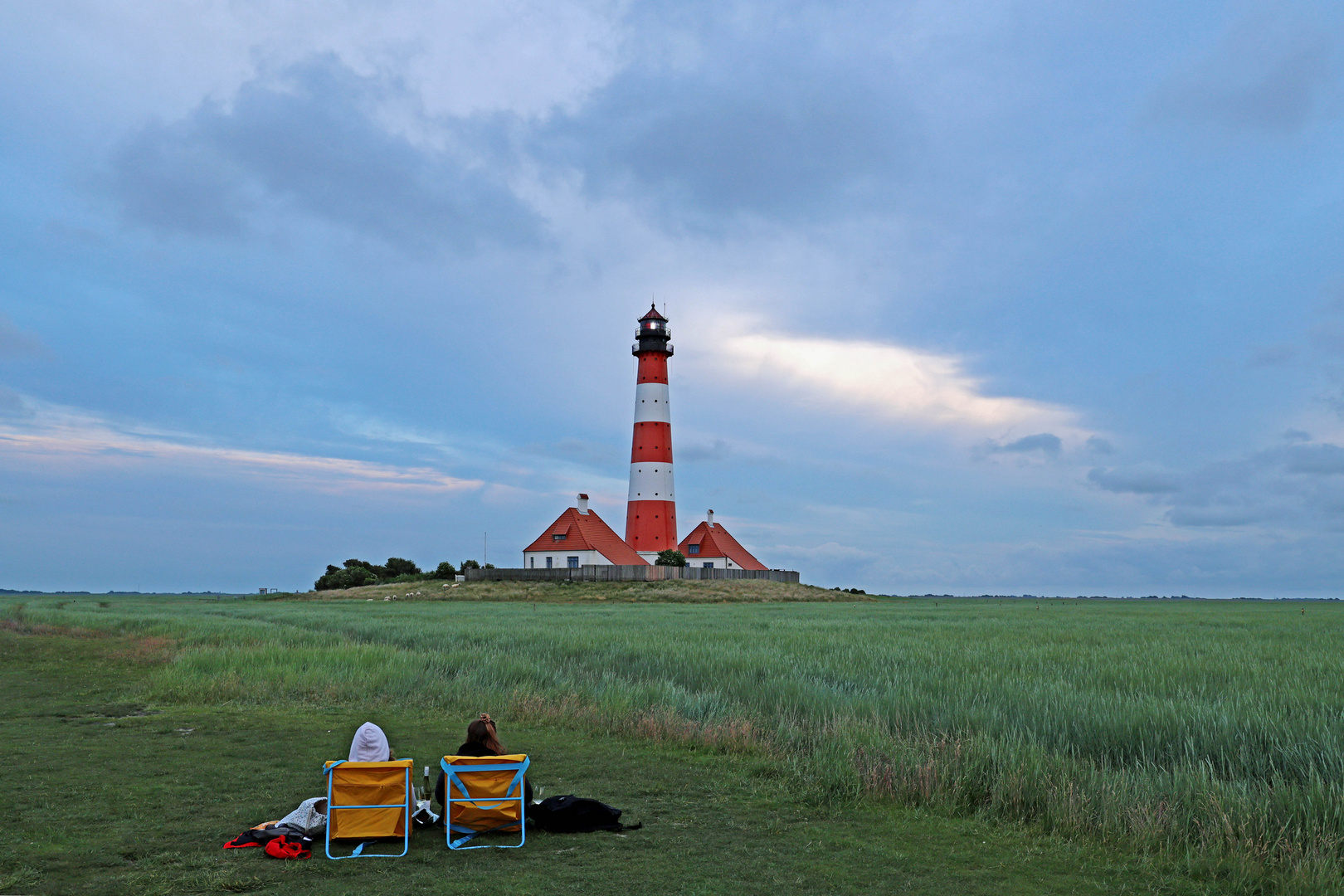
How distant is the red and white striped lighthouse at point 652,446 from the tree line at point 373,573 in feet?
54.2

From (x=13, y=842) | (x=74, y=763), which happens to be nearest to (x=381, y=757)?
(x=13, y=842)

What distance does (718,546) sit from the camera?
79.9m

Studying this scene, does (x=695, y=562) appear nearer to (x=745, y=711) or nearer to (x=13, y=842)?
(x=745, y=711)

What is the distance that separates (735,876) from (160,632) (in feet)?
101

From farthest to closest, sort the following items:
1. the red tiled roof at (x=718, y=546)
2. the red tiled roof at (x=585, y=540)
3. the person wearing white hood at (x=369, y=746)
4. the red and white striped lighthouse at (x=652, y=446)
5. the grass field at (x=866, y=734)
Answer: the red tiled roof at (x=718, y=546)
the red tiled roof at (x=585, y=540)
the red and white striped lighthouse at (x=652, y=446)
the person wearing white hood at (x=369, y=746)
the grass field at (x=866, y=734)

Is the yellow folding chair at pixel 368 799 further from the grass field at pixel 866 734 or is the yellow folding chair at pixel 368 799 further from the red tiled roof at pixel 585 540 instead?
the red tiled roof at pixel 585 540

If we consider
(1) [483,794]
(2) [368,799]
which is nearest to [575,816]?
(1) [483,794]

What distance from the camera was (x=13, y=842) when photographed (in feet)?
24.7

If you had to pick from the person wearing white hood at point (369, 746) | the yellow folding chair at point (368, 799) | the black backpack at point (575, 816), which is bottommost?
the black backpack at point (575, 816)

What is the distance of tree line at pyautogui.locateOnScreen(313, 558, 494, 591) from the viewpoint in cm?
7544

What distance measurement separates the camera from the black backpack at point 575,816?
809 cm

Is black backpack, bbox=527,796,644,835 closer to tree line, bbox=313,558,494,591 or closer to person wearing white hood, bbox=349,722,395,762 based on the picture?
person wearing white hood, bbox=349,722,395,762

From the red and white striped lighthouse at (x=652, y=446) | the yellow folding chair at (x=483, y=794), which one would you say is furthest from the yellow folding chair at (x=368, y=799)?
the red and white striped lighthouse at (x=652, y=446)

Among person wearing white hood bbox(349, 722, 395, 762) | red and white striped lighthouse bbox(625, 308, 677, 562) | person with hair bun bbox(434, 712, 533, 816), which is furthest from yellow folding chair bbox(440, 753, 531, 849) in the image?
red and white striped lighthouse bbox(625, 308, 677, 562)
